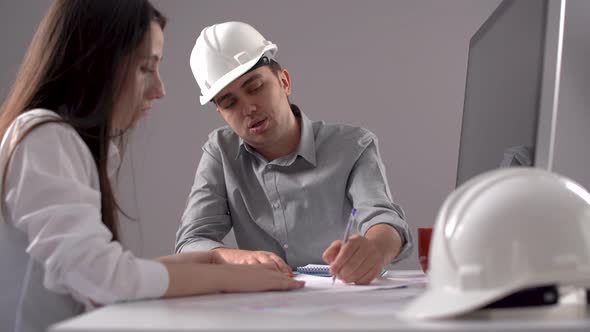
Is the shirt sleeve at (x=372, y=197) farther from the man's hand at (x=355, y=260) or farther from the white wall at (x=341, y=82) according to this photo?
the white wall at (x=341, y=82)

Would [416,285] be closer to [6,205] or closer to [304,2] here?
[6,205]

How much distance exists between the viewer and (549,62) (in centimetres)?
106

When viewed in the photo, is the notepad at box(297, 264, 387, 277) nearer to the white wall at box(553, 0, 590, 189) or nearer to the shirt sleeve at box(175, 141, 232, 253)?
the shirt sleeve at box(175, 141, 232, 253)

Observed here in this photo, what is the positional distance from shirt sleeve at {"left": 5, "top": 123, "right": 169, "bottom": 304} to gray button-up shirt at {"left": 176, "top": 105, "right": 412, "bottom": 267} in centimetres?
98

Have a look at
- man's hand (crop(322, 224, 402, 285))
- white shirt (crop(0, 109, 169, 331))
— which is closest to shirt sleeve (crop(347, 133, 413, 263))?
man's hand (crop(322, 224, 402, 285))

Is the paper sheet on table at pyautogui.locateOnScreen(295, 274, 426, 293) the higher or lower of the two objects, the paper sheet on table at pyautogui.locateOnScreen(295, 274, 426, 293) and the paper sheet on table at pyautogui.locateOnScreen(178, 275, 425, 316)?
the lower

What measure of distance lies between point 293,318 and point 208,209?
1.32 meters

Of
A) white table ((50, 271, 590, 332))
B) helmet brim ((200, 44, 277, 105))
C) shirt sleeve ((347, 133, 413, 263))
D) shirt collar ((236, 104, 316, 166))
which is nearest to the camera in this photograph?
white table ((50, 271, 590, 332))

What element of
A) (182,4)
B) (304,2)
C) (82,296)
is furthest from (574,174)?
(182,4)

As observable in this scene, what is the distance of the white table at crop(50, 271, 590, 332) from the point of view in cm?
66

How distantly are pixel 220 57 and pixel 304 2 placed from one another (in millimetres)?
1673

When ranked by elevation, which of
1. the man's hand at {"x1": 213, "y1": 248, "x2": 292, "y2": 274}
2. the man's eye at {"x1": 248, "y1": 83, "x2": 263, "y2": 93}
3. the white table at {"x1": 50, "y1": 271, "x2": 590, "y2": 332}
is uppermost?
the man's eye at {"x1": 248, "y1": 83, "x2": 263, "y2": 93}

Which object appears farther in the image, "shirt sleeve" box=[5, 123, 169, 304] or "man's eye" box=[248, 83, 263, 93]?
"man's eye" box=[248, 83, 263, 93]

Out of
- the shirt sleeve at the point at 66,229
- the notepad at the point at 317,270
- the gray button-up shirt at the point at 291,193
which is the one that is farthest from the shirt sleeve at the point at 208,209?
the shirt sleeve at the point at 66,229
